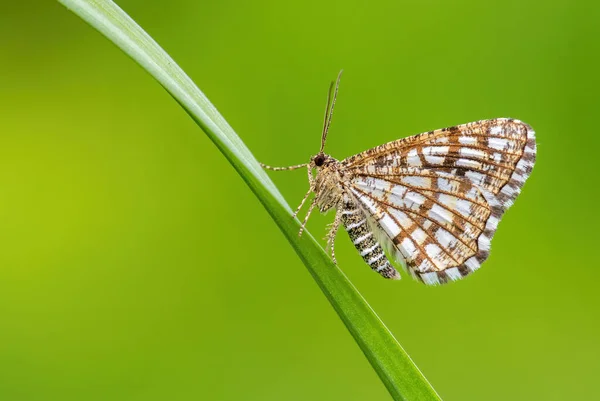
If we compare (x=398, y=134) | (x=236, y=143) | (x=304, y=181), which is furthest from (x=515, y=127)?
(x=398, y=134)

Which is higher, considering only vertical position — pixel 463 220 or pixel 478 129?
pixel 478 129

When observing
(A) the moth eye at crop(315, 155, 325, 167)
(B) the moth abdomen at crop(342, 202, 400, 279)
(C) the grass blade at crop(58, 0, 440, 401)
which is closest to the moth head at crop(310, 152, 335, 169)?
(A) the moth eye at crop(315, 155, 325, 167)

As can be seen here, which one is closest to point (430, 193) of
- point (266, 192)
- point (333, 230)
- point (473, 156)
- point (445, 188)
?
point (445, 188)

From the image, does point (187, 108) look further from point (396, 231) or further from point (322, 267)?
point (396, 231)

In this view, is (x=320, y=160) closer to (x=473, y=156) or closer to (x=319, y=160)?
(x=319, y=160)

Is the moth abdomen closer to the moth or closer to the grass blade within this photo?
the moth

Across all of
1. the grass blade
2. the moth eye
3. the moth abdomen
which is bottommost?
the grass blade
